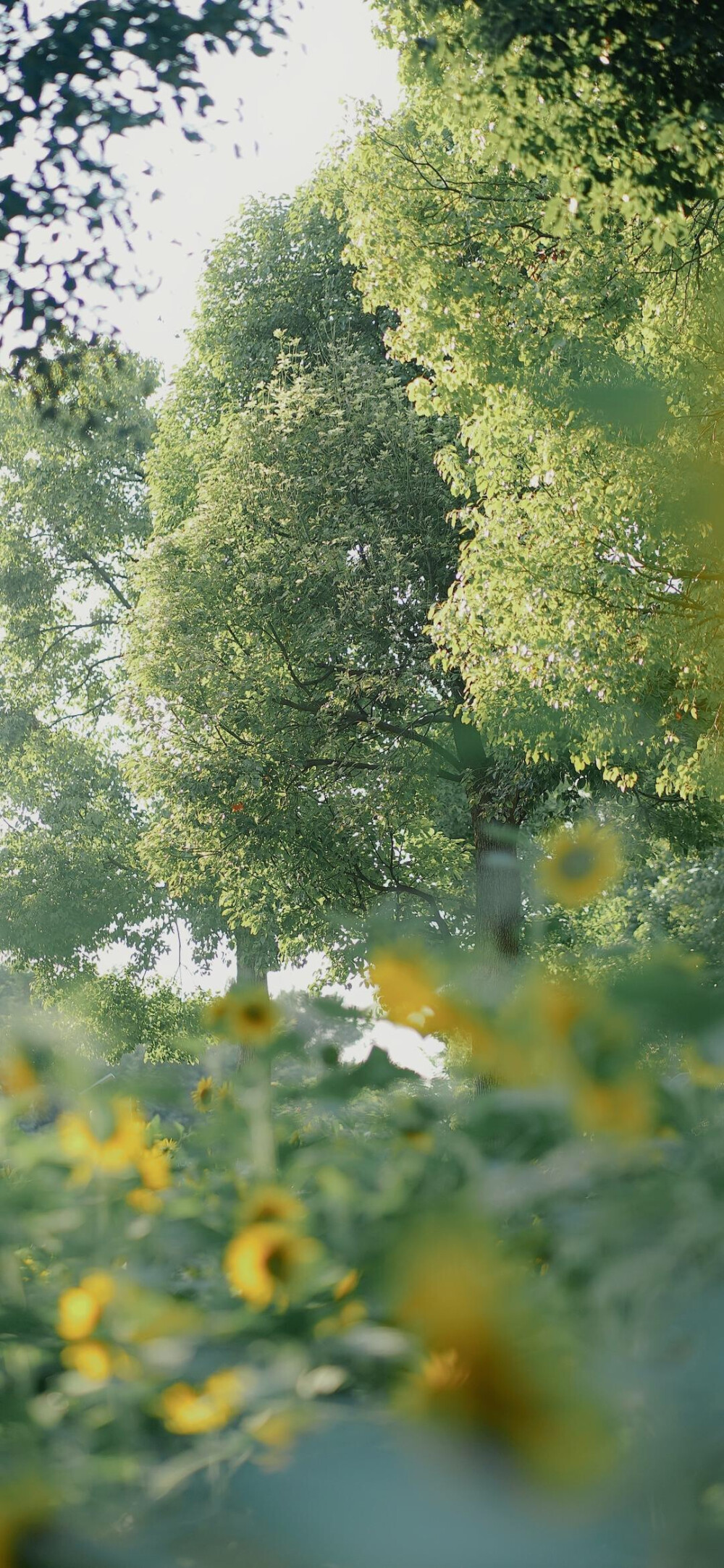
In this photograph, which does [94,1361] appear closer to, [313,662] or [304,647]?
[304,647]

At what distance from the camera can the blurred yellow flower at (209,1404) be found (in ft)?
4.92

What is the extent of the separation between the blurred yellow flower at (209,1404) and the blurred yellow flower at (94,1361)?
0.08m

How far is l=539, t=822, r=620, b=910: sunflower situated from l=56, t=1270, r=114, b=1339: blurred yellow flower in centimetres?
92

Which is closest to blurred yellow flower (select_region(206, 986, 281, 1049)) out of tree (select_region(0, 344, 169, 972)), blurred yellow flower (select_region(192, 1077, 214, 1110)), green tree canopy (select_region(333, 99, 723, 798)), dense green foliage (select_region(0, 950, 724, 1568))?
dense green foliage (select_region(0, 950, 724, 1568))

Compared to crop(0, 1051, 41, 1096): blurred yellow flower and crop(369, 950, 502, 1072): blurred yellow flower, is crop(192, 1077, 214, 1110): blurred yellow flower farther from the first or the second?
crop(369, 950, 502, 1072): blurred yellow flower

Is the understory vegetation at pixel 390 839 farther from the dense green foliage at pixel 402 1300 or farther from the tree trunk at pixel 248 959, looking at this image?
the tree trunk at pixel 248 959

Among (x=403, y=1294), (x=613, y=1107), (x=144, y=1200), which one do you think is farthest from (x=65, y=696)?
(x=403, y=1294)

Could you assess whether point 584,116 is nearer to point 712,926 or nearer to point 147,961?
point 712,926

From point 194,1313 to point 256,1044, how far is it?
59cm

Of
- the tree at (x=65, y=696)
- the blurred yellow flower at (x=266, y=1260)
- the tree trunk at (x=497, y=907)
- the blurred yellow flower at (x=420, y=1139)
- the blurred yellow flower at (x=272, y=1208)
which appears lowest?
the blurred yellow flower at (x=266, y=1260)

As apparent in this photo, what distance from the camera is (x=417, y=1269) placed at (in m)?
1.38

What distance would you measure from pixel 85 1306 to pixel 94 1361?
0.26 ft

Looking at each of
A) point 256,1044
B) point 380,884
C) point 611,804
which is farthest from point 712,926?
point 256,1044

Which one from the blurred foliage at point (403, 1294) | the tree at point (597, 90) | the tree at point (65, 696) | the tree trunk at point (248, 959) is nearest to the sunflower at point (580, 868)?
the blurred foliage at point (403, 1294)
